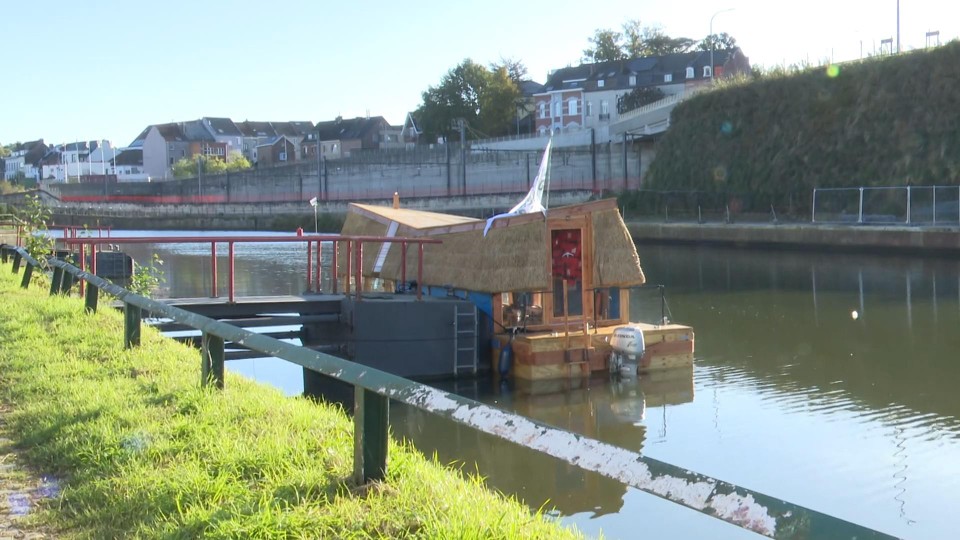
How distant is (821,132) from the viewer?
55594mm

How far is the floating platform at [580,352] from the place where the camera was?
17.2m

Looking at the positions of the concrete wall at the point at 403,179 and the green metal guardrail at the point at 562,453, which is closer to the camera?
the green metal guardrail at the point at 562,453

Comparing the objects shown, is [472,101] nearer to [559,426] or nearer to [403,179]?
[403,179]

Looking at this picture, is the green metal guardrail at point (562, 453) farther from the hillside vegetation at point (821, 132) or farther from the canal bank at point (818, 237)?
the hillside vegetation at point (821, 132)

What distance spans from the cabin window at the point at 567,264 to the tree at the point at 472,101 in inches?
3550

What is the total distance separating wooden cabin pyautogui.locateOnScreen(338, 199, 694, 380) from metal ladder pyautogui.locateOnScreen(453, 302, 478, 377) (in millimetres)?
483

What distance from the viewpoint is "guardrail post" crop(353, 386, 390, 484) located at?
451 cm

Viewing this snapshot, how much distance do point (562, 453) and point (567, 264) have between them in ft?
49.1

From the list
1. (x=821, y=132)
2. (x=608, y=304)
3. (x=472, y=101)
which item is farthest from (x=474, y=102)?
(x=608, y=304)

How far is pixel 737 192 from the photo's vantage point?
191ft

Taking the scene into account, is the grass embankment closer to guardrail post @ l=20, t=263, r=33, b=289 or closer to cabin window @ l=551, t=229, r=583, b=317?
guardrail post @ l=20, t=263, r=33, b=289

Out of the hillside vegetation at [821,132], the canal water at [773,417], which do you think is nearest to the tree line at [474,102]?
the hillside vegetation at [821,132]

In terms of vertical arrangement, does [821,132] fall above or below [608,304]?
above

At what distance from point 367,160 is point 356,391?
94.8 m
